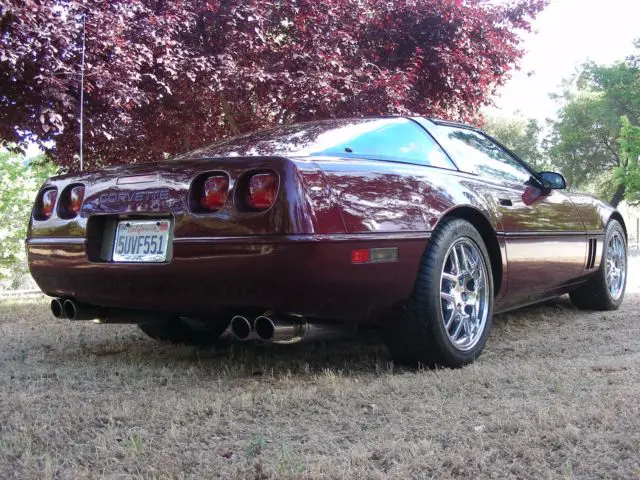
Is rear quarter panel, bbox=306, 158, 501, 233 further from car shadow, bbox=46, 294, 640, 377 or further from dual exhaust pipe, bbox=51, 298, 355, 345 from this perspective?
car shadow, bbox=46, 294, 640, 377

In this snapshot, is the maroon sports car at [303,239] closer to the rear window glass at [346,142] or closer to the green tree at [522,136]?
the rear window glass at [346,142]

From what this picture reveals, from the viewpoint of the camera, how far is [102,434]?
6.86 feet

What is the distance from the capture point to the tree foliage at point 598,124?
29.3 meters

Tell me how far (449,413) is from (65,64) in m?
4.01

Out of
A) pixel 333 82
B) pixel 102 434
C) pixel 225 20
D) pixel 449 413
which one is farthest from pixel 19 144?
pixel 449 413

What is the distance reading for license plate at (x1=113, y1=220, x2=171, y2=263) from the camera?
2.72 m

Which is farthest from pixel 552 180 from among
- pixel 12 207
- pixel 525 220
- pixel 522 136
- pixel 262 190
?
pixel 522 136

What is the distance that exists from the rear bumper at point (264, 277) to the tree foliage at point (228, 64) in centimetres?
225

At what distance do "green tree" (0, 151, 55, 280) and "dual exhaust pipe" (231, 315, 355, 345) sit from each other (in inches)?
343

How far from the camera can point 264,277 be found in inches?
98.0

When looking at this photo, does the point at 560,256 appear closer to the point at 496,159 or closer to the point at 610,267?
the point at 496,159

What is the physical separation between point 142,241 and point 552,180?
2.68 metres

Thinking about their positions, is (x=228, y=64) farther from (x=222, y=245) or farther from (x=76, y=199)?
(x=222, y=245)

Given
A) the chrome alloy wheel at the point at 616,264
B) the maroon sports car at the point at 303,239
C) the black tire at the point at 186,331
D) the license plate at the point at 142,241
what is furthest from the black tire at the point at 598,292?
the license plate at the point at 142,241
